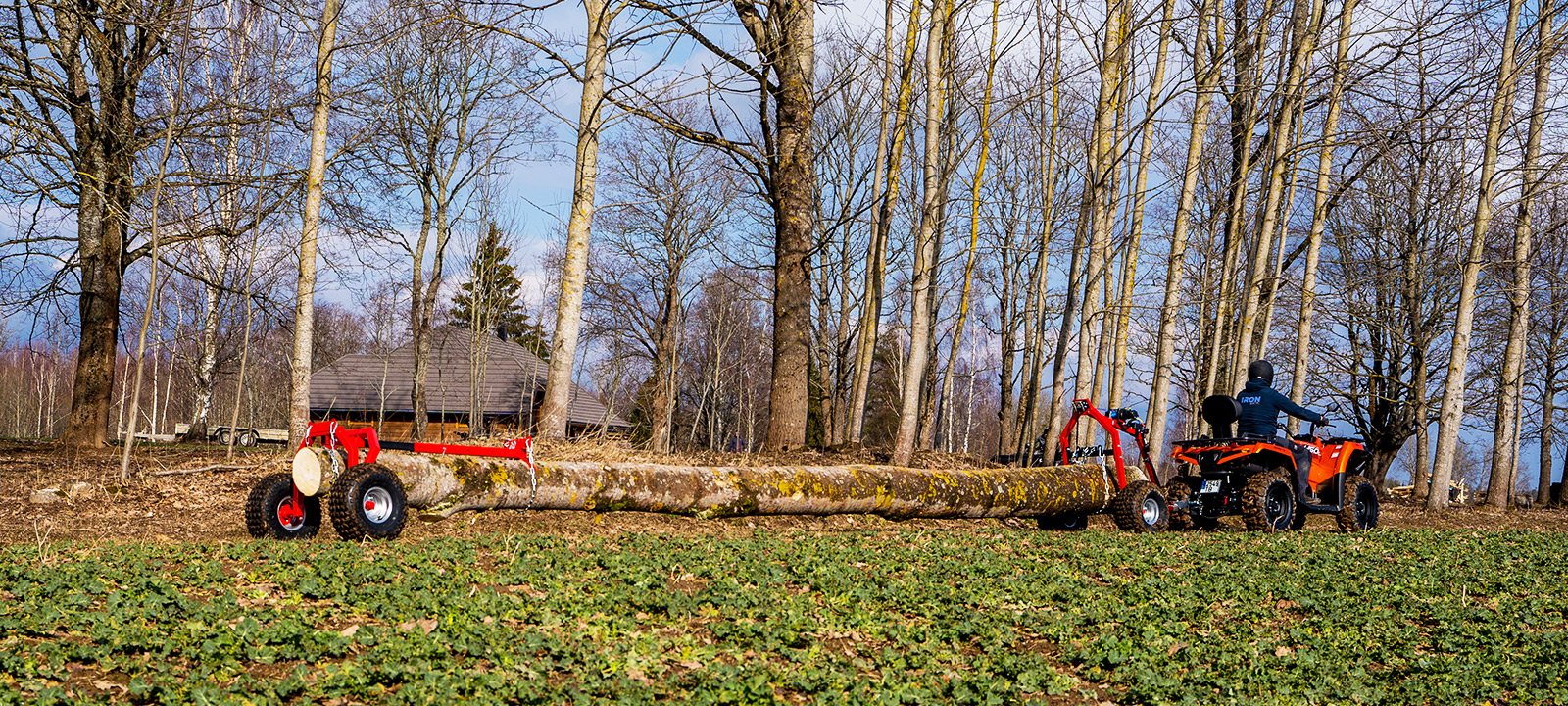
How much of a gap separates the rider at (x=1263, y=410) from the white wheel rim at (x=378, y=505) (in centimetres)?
905

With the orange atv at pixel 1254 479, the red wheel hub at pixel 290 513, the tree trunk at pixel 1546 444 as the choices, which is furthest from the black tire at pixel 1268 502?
the tree trunk at pixel 1546 444

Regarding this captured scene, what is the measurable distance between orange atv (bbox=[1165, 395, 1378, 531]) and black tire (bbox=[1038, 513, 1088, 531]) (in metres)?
1.04

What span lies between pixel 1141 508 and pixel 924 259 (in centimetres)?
436

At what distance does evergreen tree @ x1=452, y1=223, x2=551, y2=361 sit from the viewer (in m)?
31.0

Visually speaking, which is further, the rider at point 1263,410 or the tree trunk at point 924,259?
the tree trunk at point 924,259

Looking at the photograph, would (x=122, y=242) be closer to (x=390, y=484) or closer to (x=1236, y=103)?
(x=390, y=484)

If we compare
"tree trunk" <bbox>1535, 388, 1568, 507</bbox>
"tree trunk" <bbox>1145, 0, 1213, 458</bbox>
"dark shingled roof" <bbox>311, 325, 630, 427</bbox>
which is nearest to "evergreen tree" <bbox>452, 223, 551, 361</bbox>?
"dark shingled roof" <bbox>311, 325, 630, 427</bbox>

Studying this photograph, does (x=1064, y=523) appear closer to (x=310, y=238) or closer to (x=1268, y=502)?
(x=1268, y=502)

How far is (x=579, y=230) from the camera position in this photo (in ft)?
44.4

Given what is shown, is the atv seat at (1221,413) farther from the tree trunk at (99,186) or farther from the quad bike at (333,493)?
the tree trunk at (99,186)

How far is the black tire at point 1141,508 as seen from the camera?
11000 mm

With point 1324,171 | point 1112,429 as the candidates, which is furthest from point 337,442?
point 1324,171

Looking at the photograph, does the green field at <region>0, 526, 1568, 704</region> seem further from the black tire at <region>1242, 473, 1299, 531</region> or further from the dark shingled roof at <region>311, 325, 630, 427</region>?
the dark shingled roof at <region>311, 325, 630, 427</region>

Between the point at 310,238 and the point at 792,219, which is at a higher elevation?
the point at 792,219
